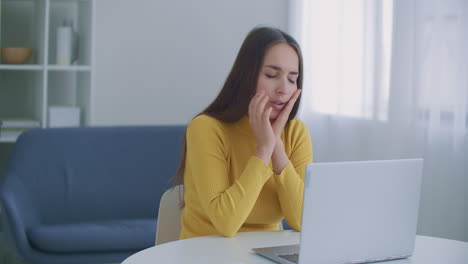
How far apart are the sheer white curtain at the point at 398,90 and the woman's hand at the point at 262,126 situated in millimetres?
1392

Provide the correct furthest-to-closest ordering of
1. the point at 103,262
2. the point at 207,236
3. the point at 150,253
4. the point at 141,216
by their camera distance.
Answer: the point at 141,216 < the point at 103,262 < the point at 207,236 < the point at 150,253

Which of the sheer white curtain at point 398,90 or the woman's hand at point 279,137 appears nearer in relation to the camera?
the woman's hand at point 279,137

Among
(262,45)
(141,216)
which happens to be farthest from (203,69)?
(262,45)

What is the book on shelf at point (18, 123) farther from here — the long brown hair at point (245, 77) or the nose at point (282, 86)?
the nose at point (282, 86)

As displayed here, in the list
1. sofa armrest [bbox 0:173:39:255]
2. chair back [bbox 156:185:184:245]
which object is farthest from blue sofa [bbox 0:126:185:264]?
chair back [bbox 156:185:184:245]

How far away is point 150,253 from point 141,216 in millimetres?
2328

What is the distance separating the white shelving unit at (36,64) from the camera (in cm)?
416

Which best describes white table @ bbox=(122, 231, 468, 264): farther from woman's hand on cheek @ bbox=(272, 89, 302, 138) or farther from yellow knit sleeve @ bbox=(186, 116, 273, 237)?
woman's hand on cheek @ bbox=(272, 89, 302, 138)

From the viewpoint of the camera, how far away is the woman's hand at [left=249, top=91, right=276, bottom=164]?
1884 mm

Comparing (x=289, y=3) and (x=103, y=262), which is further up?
(x=289, y=3)

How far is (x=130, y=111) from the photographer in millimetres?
4641

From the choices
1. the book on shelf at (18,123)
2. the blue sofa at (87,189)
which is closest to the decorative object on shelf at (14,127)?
the book on shelf at (18,123)

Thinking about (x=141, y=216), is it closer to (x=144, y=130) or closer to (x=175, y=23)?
(x=144, y=130)

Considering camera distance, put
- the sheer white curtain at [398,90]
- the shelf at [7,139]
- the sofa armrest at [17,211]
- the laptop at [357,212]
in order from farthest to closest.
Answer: the shelf at [7,139], the sofa armrest at [17,211], the sheer white curtain at [398,90], the laptop at [357,212]
